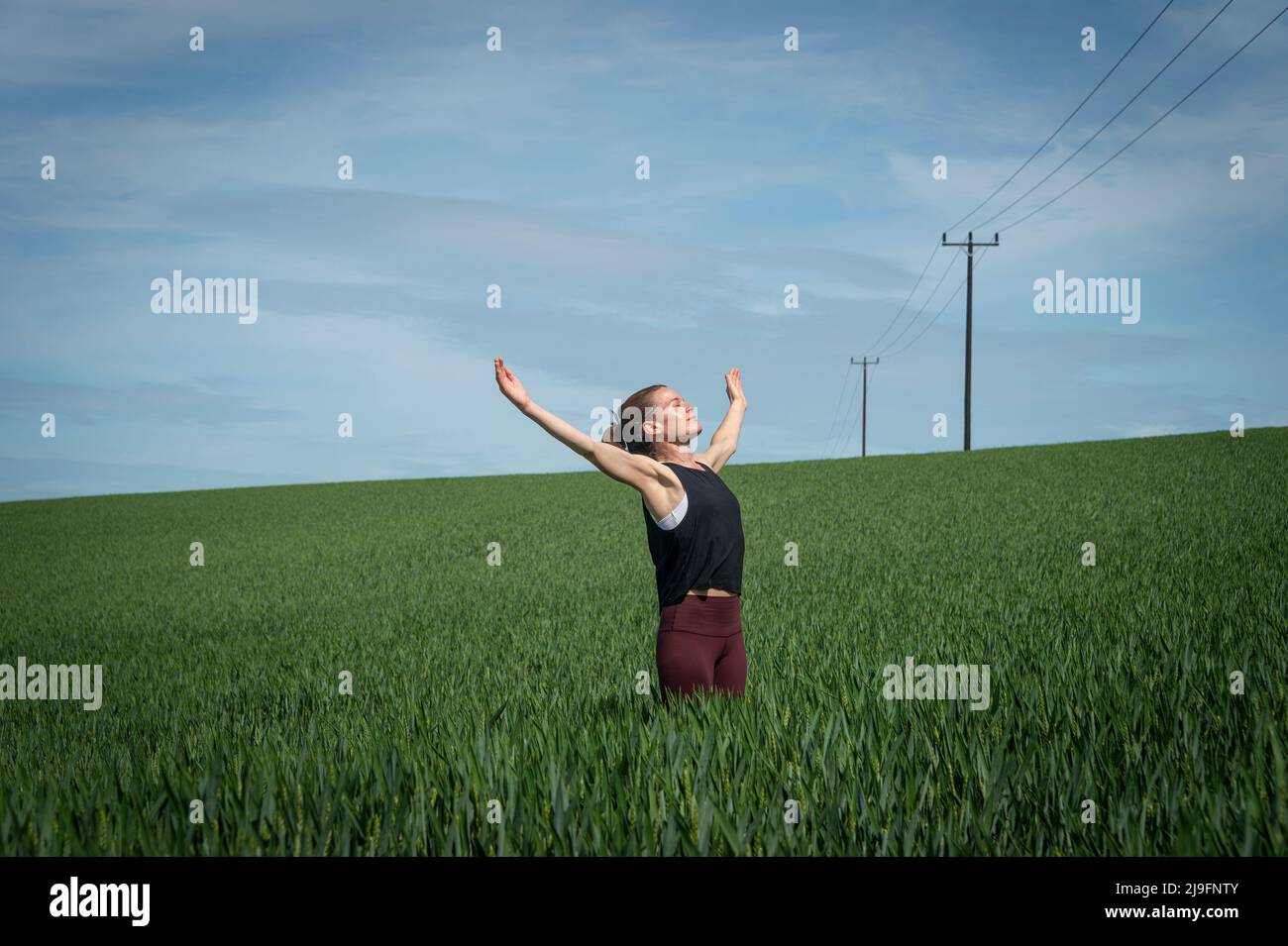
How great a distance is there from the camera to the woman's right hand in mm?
4277

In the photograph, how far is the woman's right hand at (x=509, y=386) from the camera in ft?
14.0

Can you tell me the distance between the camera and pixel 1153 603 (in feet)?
31.5

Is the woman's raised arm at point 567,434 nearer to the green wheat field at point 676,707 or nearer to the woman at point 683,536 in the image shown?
the woman at point 683,536

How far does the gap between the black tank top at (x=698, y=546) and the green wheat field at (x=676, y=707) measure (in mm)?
636

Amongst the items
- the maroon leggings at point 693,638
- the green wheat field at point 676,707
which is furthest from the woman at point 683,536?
the green wheat field at point 676,707

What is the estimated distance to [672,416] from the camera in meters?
4.65

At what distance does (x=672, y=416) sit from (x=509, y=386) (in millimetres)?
840

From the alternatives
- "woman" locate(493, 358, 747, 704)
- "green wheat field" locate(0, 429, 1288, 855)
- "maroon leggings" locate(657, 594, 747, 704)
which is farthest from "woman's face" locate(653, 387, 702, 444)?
"green wheat field" locate(0, 429, 1288, 855)

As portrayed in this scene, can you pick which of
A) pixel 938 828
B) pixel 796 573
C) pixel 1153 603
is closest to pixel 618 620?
pixel 796 573

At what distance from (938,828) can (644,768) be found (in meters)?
1.23

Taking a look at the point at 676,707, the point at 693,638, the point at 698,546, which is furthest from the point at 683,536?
the point at 676,707

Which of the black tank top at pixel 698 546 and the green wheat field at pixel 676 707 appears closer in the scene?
the green wheat field at pixel 676 707

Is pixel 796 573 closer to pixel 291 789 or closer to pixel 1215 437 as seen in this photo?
pixel 291 789

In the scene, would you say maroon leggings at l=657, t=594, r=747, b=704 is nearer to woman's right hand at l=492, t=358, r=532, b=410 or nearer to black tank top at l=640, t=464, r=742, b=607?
black tank top at l=640, t=464, r=742, b=607
